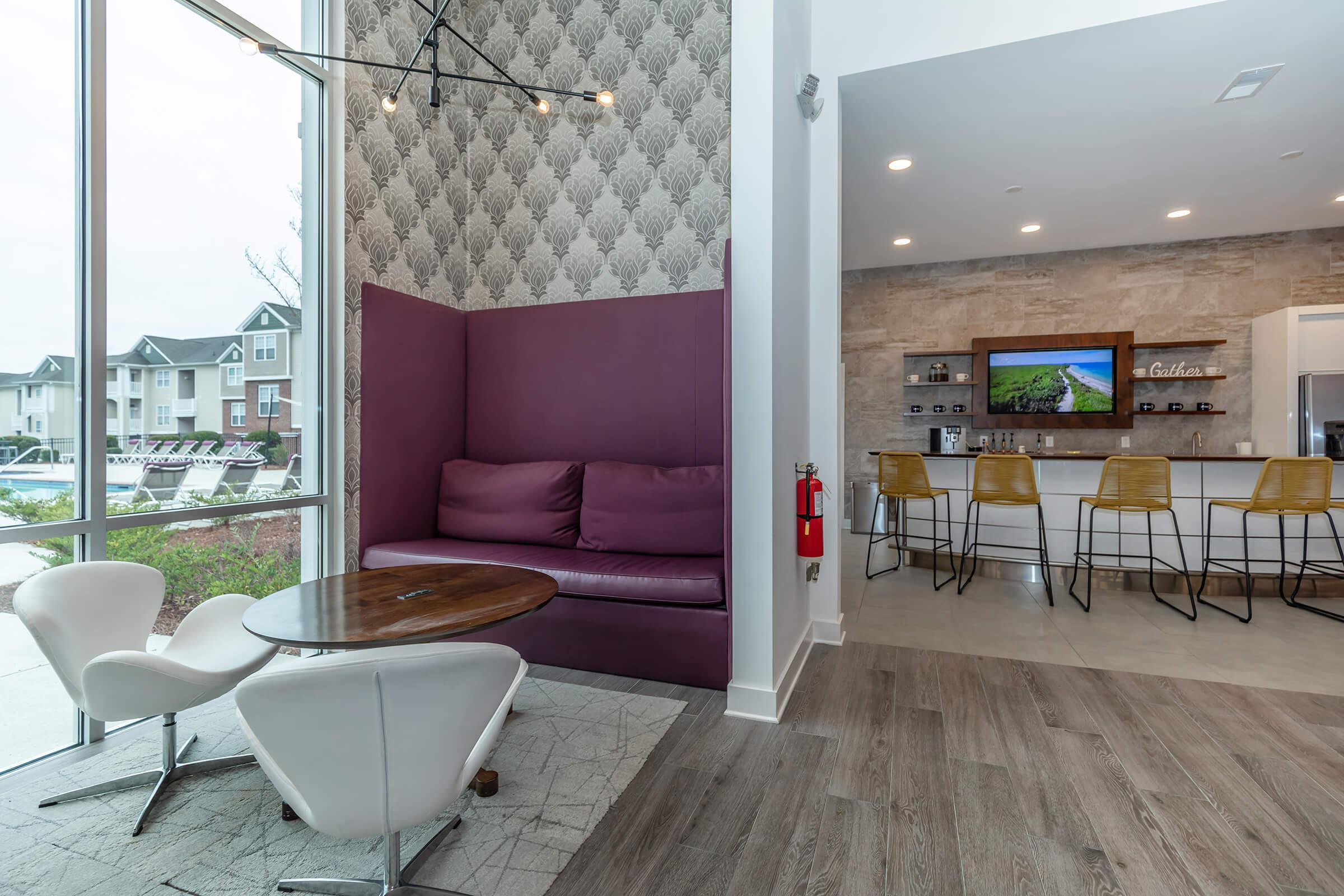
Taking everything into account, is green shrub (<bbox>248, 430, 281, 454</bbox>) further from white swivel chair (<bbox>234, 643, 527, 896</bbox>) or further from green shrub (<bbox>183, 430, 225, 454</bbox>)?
white swivel chair (<bbox>234, 643, 527, 896</bbox>)

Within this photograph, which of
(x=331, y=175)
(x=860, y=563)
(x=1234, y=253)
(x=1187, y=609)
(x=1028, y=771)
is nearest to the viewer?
(x=1028, y=771)

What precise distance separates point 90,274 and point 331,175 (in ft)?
4.11

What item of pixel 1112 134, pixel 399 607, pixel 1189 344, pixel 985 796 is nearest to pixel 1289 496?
pixel 1112 134

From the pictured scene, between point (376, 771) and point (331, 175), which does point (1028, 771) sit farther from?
point (331, 175)

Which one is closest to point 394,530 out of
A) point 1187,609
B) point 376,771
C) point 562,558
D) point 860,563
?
point 562,558

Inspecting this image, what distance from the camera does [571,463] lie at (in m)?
3.29

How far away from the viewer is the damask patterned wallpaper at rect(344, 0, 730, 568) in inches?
126

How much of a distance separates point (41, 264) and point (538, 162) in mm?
2467

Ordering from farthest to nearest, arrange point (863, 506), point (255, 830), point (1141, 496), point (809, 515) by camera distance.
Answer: point (863, 506) → point (1141, 496) → point (809, 515) → point (255, 830)

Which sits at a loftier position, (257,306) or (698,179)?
(698,179)

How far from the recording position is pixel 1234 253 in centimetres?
602

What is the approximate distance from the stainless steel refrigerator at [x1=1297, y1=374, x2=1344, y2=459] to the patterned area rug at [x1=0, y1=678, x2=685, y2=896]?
22.1 feet

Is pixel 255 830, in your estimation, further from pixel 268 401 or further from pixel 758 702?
pixel 268 401

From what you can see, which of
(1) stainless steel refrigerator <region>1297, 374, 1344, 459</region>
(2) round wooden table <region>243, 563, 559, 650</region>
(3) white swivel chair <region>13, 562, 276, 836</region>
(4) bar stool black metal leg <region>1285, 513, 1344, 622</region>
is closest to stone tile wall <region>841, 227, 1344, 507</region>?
(1) stainless steel refrigerator <region>1297, 374, 1344, 459</region>
